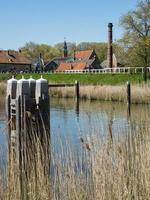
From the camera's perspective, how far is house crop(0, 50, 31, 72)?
105 metres

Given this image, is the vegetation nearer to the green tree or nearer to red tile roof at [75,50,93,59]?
red tile roof at [75,50,93,59]

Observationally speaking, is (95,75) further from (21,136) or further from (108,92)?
(21,136)

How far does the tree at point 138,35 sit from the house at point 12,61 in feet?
186

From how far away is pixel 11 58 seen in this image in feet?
350

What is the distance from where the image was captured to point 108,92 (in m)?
35.7

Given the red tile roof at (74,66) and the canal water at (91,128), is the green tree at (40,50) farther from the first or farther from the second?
the canal water at (91,128)

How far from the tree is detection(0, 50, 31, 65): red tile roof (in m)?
58.4

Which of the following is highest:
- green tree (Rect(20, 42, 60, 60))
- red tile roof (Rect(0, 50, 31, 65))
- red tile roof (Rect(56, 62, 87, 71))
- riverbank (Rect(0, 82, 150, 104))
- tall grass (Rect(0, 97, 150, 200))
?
green tree (Rect(20, 42, 60, 60))

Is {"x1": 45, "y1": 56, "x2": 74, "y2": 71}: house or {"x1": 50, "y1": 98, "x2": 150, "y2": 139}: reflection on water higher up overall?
{"x1": 45, "y1": 56, "x2": 74, "y2": 71}: house

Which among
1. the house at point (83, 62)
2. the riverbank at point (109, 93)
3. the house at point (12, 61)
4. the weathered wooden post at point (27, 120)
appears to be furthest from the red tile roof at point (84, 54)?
the weathered wooden post at point (27, 120)

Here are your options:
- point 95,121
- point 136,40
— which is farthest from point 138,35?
point 95,121

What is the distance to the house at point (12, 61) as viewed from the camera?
105 m

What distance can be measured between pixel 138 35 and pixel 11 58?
6056 cm

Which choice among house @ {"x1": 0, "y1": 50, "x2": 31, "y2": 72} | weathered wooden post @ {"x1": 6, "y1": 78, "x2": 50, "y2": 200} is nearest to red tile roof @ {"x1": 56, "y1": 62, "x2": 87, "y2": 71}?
house @ {"x1": 0, "y1": 50, "x2": 31, "y2": 72}
